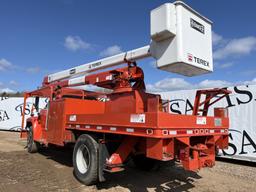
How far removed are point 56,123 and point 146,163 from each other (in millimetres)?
2740

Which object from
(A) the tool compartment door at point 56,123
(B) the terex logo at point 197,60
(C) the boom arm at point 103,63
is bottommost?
(A) the tool compartment door at point 56,123

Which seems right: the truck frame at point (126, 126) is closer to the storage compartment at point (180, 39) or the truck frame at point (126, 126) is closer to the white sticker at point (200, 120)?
the white sticker at point (200, 120)

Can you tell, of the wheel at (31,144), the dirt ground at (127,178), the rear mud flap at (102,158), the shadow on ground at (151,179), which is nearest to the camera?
the rear mud flap at (102,158)

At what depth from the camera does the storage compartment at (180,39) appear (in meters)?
4.80

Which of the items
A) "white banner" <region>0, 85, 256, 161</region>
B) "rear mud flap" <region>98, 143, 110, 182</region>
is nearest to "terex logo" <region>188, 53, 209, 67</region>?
"rear mud flap" <region>98, 143, 110, 182</region>

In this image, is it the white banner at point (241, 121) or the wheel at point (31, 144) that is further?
the wheel at point (31, 144)

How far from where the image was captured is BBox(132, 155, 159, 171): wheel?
7.31 meters

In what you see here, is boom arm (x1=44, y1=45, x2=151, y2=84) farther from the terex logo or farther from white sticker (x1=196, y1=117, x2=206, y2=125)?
white sticker (x1=196, y1=117, x2=206, y2=125)

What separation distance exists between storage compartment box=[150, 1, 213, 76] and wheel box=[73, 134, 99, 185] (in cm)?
227

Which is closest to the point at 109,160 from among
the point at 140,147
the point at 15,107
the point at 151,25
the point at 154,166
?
the point at 140,147

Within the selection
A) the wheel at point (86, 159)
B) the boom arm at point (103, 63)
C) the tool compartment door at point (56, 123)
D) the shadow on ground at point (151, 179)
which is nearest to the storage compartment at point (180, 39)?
the boom arm at point (103, 63)

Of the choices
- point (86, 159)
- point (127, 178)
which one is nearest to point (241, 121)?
point (127, 178)

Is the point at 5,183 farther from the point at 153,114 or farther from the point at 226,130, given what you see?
the point at 226,130

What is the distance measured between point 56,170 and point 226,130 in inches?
176
